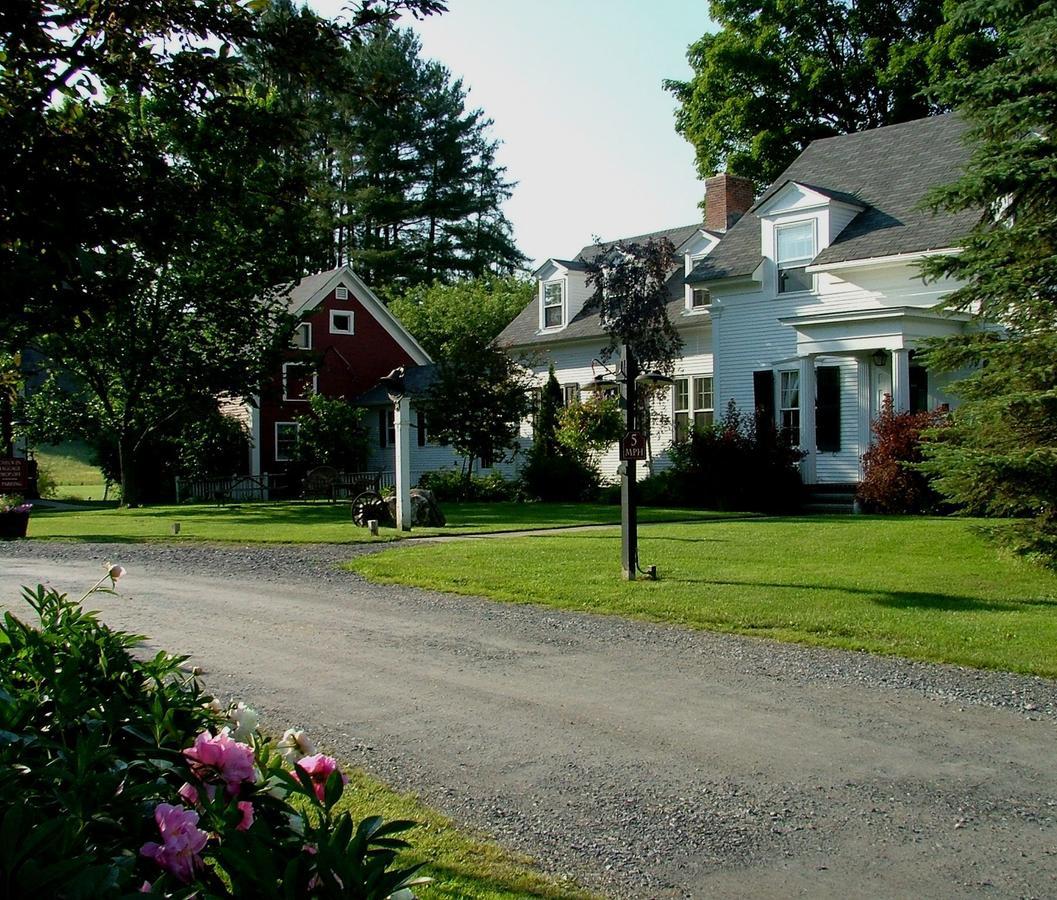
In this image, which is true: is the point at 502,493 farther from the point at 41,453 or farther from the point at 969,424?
the point at 41,453

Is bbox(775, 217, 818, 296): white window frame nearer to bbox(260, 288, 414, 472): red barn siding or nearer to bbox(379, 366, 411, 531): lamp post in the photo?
bbox(379, 366, 411, 531): lamp post

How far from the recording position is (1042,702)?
22.8ft

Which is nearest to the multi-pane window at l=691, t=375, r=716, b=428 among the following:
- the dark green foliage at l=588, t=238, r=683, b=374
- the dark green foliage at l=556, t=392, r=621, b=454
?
the dark green foliage at l=588, t=238, r=683, b=374

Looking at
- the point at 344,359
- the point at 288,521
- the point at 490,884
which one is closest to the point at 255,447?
the point at 344,359

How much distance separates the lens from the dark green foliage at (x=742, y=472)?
2414cm

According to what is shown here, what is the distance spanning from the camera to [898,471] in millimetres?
21609

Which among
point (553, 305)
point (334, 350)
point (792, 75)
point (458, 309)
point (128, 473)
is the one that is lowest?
point (128, 473)

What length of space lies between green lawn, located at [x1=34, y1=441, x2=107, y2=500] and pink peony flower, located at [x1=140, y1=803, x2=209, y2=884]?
40.7 meters

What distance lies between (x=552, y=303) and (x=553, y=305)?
10 cm

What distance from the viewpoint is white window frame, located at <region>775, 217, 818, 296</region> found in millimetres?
25953

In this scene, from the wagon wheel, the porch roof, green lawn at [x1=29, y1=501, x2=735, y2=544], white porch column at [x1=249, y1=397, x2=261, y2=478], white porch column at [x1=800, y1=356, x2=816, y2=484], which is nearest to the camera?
green lawn at [x1=29, y1=501, x2=735, y2=544]

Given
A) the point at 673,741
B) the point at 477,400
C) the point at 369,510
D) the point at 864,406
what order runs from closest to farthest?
the point at 673,741, the point at 369,510, the point at 864,406, the point at 477,400

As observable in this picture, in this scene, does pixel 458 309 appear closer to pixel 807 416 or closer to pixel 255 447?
pixel 255 447

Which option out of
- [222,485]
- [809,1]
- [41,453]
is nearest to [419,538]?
[222,485]
